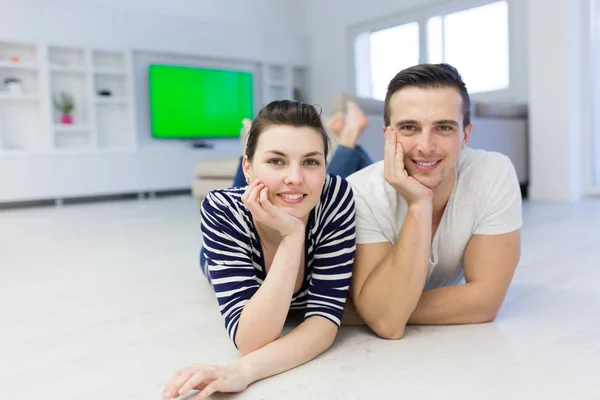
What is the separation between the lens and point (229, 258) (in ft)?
4.17

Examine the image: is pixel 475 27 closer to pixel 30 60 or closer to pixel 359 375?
pixel 30 60

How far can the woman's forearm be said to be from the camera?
45.9 inches

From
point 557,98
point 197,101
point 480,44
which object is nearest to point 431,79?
point 557,98

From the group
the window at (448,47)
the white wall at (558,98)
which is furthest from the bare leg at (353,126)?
the window at (448,47)

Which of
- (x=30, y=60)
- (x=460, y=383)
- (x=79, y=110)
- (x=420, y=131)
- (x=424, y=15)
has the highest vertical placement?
(x=424, y=15)

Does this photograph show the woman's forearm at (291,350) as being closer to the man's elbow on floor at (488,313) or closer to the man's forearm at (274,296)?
the man's forearm at (274,296)

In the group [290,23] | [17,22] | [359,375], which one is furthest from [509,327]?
[290,23]

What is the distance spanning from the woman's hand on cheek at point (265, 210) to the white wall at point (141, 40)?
5661mm

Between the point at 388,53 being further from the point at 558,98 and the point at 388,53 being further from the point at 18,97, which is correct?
the point at 18,97

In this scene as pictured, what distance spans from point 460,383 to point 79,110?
6.46 meters

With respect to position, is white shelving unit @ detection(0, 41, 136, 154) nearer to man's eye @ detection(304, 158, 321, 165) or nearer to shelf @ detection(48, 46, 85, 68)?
shelf @ detection(48, 46, 85, 68)

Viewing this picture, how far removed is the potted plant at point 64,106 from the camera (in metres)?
6.38

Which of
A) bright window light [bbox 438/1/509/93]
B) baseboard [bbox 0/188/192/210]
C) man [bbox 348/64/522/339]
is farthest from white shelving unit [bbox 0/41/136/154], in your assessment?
man [bbox 348/64/522/339]

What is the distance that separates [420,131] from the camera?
131 cm
